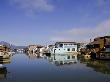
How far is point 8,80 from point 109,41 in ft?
184

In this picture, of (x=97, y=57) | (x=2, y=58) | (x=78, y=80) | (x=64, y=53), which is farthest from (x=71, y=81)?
(x=64, y=53)

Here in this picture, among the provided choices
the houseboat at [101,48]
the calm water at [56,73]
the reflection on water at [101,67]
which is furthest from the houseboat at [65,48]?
the calm water at [56,73]

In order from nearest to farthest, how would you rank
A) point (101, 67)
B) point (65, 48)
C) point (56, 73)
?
point (56, 73) < point (101, 67) < point (65, 48)

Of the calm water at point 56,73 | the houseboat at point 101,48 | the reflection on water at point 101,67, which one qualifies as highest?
the houseboat at point 101,48

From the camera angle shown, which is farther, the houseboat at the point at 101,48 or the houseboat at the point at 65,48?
the houseboat at the point at 65,48

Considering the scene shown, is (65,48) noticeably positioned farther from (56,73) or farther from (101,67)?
(56,73)

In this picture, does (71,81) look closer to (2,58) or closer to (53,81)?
(53,81)

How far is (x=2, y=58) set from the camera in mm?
63344

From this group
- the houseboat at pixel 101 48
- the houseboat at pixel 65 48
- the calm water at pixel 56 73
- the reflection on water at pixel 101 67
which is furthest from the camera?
the houseboat at pixel 65 48

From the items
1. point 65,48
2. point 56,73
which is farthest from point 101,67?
point 65,48

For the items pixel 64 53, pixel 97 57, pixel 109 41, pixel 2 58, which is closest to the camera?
pixel 2 58

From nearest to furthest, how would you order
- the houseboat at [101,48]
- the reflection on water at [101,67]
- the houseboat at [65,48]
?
the reflection on water at [101,67] → the houseboat at [101,48] → the houseboat at [65,48]

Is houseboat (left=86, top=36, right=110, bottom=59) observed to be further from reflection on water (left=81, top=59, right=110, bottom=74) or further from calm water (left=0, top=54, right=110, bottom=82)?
calm water (left=0, top=54, right=110, bottom=82)

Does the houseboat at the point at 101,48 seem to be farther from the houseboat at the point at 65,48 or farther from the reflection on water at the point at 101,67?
the houseboat at the point at 65,48
